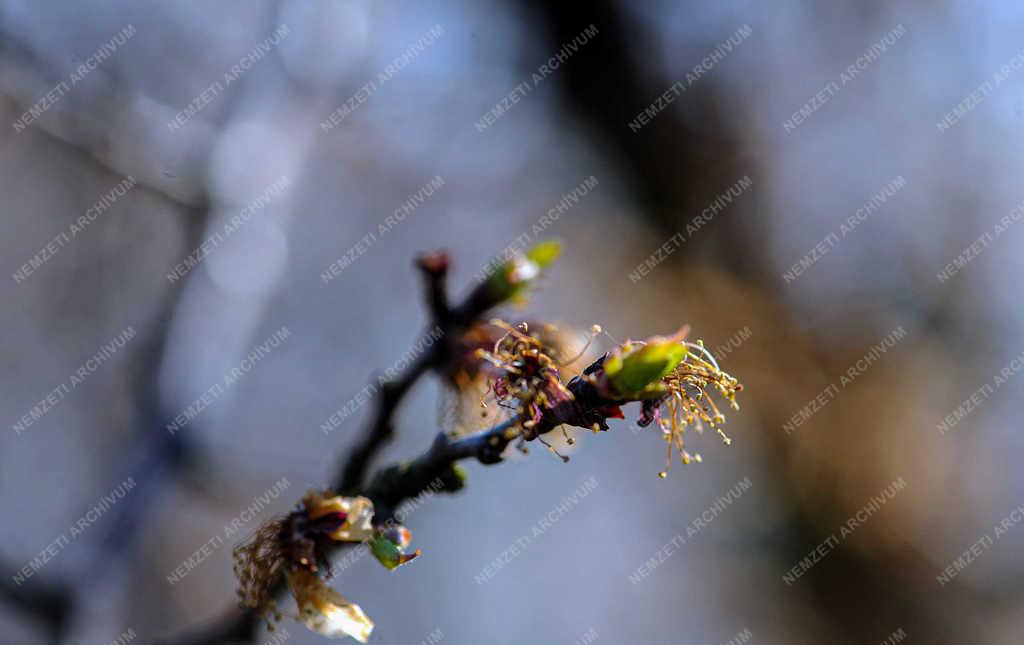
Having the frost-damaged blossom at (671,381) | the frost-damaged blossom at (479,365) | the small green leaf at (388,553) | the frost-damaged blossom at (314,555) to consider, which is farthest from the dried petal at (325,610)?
the frost-damaged blossom at (671,381)

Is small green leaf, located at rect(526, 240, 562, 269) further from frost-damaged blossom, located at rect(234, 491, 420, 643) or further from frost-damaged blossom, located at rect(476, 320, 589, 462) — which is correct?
frost-damaged blossom, located at rect(234, 491, 420, 643)

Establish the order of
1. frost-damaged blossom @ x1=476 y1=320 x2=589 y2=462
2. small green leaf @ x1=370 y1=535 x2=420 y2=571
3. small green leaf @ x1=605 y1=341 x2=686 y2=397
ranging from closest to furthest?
small green leaf @ x1=605 y1=341 x2=686 y2=397 < frost-damaged blossom @ x1=476 y1=320 x2=589 y2=462 < small green leaf @ x1=370 y1=535 x2=420 y2=571

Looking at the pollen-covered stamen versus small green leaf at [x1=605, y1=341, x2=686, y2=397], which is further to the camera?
the pollen-covered stamen

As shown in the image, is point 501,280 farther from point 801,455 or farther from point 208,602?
point 801,455

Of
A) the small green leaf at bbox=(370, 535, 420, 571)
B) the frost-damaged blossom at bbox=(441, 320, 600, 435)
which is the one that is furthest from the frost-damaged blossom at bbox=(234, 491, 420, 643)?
the frost-damaged blossom at bbox=(441, 320, 600, 435)

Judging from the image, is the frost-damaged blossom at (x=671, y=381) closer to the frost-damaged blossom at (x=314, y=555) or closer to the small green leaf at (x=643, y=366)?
the small green leaf at (x=643, y=366)

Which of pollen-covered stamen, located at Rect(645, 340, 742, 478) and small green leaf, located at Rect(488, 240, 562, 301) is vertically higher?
small green leaf, located at Rect(488, 240, 562, 301)

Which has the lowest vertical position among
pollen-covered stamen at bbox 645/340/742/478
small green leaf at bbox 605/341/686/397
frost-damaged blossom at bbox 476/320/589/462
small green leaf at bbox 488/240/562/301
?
pollen-covered stamen at bbox 645/340/742/478

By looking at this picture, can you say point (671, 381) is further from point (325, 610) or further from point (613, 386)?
point (325, 610)
